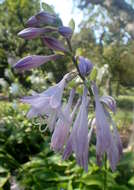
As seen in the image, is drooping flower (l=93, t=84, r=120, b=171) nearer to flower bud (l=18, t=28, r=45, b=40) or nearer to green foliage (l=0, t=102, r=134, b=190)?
flower bud (l=18, t=28, r=45, b=40)

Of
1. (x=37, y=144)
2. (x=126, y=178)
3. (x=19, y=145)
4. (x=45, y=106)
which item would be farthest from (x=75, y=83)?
(x=19, y=145)

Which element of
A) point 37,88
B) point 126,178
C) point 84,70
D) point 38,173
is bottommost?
point 126,178

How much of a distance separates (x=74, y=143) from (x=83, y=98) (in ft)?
0.75

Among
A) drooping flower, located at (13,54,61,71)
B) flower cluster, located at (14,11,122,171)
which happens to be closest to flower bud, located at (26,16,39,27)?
flower cluster, located at (14,11,122,171)

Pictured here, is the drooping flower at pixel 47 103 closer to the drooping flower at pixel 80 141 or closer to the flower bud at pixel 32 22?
the drooping flower at pixel 80 141

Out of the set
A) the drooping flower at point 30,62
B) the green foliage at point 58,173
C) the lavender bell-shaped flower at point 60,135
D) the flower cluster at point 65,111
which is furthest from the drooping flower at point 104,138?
the green foliage at point 58,173

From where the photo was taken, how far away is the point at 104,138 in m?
1.27

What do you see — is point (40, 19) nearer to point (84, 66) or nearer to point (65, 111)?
point (84, 66)

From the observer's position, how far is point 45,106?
4.36 feet

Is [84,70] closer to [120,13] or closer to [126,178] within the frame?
[126,178]

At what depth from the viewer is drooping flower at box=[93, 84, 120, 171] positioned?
1.27 m

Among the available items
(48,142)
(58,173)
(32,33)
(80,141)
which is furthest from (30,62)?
(48,142)

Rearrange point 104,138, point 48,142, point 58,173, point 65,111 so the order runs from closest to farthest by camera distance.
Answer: point 104,138 → point 65,111 → point 58,173 → point 48,142

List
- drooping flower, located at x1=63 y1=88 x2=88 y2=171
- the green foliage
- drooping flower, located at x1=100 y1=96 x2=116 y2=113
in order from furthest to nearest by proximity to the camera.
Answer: the green foliage
drooping flower, located at x1=100 y1=96 x2=116 y2=113
drooping flower, located at x1=63 y1=88 x2=88 y2=171
